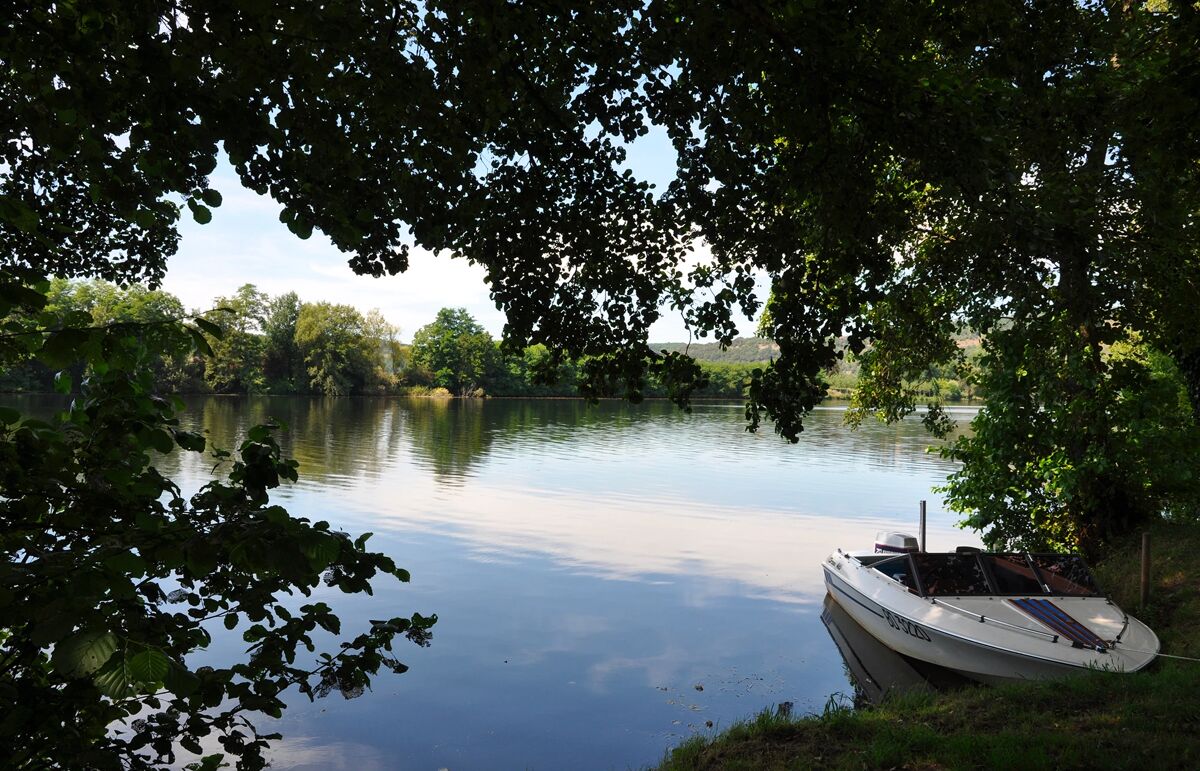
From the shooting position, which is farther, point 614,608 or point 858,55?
point 614,608

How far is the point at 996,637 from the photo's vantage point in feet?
34.3

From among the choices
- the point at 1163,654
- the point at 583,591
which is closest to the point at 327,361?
the point at 583,591

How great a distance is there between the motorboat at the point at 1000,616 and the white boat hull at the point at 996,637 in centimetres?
1

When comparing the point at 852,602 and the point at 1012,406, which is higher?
the point at 1012,406

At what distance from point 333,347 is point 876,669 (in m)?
92.0

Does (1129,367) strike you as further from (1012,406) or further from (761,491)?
(761,491)

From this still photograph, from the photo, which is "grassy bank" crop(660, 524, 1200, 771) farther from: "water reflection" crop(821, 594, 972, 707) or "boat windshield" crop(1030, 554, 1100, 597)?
"water reflection" crop(821, 594, 972, 707)

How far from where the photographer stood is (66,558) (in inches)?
94.0

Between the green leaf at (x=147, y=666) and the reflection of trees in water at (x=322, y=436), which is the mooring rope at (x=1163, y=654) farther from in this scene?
the reflection of trees in water at (x=322, y=436)

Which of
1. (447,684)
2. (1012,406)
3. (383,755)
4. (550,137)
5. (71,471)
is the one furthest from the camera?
(1012,406)

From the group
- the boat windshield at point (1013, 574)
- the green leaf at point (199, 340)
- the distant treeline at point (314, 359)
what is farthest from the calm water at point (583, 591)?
the distant treeline at point (314, 359)

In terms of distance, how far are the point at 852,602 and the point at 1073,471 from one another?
4.61m

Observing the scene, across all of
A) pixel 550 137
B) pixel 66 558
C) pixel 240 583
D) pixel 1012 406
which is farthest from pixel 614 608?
pixel 66 558

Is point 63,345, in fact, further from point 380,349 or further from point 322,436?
point 380,349
